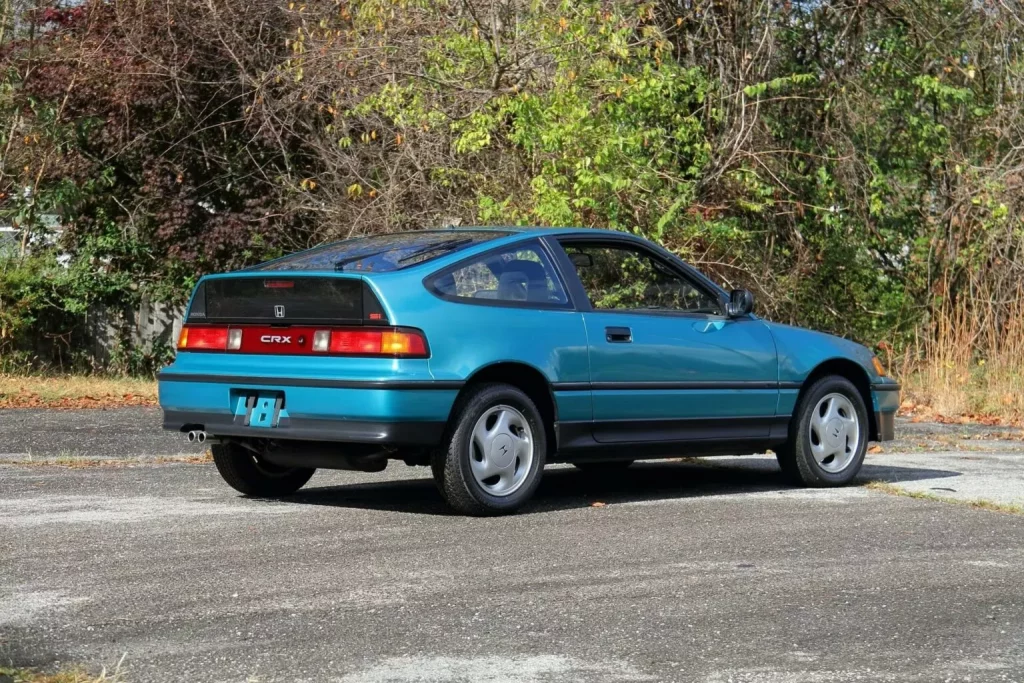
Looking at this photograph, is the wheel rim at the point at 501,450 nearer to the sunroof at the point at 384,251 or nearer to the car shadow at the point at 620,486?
the car shadow at the point at 620,486

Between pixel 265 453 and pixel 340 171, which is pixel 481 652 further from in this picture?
pixel 340 171

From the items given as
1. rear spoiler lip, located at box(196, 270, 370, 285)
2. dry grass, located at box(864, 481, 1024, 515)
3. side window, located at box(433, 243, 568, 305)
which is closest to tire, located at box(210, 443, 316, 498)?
rear spoiler lip, located at box(196, 270, 370, 285)

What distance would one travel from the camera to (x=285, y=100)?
741 inches

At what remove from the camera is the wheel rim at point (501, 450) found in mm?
7797

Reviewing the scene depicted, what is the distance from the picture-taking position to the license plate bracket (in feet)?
25.3

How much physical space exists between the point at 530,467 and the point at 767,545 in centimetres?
148

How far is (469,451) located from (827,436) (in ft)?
9.17

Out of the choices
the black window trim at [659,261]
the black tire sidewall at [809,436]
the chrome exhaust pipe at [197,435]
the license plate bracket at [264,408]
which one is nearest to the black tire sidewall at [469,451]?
the black window trim at [659,261]

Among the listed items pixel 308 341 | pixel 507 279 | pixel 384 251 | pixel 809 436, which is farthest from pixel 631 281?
pixel 308 341

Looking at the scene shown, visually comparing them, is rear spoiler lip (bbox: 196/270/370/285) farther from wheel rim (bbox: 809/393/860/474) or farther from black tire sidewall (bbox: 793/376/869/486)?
wheel rim (bbox: 809/393/860/474)

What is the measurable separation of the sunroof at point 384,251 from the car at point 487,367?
0.02 meters

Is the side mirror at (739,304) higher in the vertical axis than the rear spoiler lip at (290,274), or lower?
lower

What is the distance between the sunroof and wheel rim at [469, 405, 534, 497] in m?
0.91

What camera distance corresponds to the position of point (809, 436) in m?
9.37
